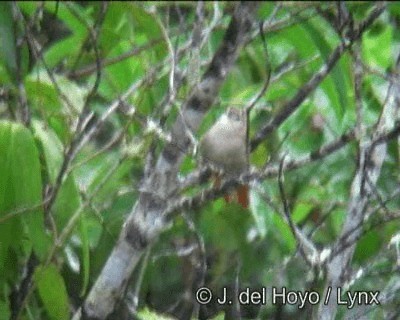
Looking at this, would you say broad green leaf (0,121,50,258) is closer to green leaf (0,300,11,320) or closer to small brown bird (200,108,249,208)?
green leaf (0,300,11,320)

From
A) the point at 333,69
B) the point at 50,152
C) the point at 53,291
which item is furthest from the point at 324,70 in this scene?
the point at 53,291

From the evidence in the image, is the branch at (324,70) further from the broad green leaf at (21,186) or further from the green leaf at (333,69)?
the broad green leaf at (21,186)

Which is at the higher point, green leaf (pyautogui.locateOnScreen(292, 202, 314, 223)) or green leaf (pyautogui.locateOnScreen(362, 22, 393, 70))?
green leaf (pyautogui.locateOnScreen(362, 22, 393, 70))

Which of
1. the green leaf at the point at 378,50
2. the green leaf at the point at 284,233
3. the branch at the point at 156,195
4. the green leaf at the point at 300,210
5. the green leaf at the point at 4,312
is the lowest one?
the green leaf at the point at 300,210

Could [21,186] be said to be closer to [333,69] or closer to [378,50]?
[333,69]

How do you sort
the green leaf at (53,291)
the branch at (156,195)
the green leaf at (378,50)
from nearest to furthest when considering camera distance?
the branch at (156,195), the green leaf at (53,291), the green leaf at (378,50)

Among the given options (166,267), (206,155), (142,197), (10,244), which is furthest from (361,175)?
(166,267)

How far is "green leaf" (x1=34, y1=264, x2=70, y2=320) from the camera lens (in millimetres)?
1541

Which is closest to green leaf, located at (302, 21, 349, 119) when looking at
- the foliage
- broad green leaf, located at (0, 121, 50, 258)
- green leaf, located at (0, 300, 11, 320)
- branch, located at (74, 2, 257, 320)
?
the foliage

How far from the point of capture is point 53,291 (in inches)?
61.1

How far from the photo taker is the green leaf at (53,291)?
1.54m

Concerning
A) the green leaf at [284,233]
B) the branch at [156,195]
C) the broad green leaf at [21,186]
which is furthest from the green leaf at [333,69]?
the broad green leaf at [21,186]

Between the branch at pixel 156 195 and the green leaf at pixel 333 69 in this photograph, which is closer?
the branch at pixel 156 195

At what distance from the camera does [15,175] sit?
4.86 ft
